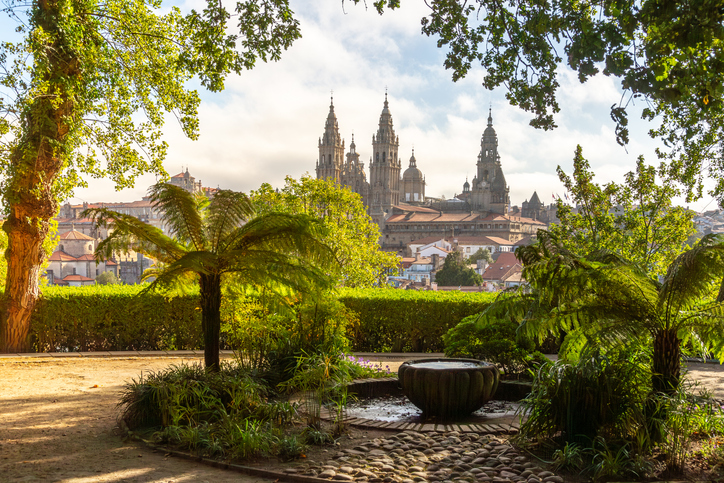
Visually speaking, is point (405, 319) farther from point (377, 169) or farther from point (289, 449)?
point (377, 169)

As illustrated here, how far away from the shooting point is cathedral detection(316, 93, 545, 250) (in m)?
123

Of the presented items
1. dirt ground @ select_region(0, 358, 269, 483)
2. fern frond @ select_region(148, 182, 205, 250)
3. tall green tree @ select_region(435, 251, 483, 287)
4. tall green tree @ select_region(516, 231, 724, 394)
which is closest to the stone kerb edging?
dirt ground @ select_region(0, 358, 269, 483)

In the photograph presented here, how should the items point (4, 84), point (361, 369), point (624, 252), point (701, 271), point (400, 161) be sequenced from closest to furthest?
point (701, 271) → point (361, 369) → point (4, 84) → point (624, 252) → point (400, 161)

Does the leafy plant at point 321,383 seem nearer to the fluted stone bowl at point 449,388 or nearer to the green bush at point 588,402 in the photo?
the fluted stone bowl at point 449,388

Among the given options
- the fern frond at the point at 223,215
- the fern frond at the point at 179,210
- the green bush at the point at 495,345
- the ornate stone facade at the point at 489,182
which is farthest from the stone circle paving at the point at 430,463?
the ornate stone facade at the point at 489,182

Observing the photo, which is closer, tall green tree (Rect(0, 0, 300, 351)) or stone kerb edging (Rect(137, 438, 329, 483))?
stone kerb edging (Rect(137, 438, 329, 483))

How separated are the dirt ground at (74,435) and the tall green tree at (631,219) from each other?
6339 millimetres

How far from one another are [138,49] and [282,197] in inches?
810

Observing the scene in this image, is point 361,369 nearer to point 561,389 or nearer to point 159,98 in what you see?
point 561,389

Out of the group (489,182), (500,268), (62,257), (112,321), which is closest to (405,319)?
(112,321)

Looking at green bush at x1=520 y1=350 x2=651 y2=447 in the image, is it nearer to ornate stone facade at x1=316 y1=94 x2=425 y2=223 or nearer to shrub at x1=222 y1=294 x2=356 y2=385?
shrub at x1=222 y1=294 x2=356 y2=385

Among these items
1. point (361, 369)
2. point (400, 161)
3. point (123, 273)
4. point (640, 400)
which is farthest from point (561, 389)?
point (400, 161)

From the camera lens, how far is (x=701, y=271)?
18.5 feet

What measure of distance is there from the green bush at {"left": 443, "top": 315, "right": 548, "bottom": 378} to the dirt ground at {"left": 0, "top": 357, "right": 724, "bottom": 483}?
2.53 metres
